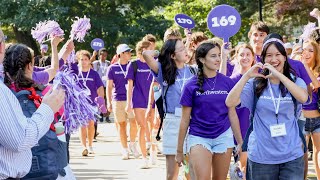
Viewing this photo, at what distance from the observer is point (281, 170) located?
5.99 metres

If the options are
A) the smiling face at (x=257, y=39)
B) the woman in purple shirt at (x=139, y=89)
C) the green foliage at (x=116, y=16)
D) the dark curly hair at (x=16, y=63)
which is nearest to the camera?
the dark curly hair at (x=16, y=63)

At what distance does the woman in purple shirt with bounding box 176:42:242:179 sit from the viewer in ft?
22.8

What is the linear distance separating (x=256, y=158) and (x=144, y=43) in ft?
18.1

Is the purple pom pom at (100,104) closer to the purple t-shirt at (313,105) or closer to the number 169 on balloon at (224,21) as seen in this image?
the number 169 on balloon at (224,21)

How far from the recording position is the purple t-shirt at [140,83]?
12.0 metres

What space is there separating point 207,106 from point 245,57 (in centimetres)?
158

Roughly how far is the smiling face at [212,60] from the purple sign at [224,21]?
1176 mm

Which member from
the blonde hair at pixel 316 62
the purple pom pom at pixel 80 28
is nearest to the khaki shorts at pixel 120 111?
the blonde hair at pixel 316 62

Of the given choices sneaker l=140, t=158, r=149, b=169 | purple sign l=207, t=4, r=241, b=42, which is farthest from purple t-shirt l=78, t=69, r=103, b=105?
purple sign l=207, t=4, r=241, b=42

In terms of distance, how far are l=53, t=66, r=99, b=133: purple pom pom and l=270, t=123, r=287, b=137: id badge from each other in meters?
1.51

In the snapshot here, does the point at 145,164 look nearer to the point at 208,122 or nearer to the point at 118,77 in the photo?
the point at 118,77

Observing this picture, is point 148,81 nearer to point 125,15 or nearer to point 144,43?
point 144,43

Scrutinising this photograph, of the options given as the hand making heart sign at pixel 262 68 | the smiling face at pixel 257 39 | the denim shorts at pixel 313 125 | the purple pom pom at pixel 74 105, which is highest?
the smiling face at pixel 257 39

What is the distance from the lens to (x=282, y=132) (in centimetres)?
594
